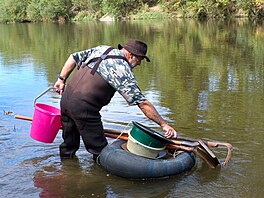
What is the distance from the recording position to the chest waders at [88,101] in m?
4.89

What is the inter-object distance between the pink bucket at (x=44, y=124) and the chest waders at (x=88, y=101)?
264 millimetres

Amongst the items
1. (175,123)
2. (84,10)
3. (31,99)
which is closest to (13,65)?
(31,99)

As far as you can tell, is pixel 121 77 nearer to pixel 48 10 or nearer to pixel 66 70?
pixel 66 70

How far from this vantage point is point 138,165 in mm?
4859

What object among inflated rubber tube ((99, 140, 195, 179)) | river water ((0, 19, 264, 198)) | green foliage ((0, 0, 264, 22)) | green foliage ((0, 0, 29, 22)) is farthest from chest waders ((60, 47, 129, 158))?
green foliage ((0, 0, 29, 22))

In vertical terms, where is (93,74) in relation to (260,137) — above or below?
above

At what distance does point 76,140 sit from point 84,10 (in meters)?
73.3

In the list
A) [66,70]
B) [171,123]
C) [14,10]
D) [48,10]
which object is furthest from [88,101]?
[14,10]

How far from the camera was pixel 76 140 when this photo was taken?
5.51 m

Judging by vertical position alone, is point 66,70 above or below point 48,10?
below

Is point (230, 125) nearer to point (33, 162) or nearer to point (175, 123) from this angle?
point (175, 123)

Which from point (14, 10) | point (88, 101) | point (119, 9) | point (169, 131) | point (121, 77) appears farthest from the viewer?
point (14, 10)

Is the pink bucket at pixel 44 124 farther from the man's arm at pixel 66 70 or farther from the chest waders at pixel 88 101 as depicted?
the man's arm at pixel 66 70

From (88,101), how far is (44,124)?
90cm
